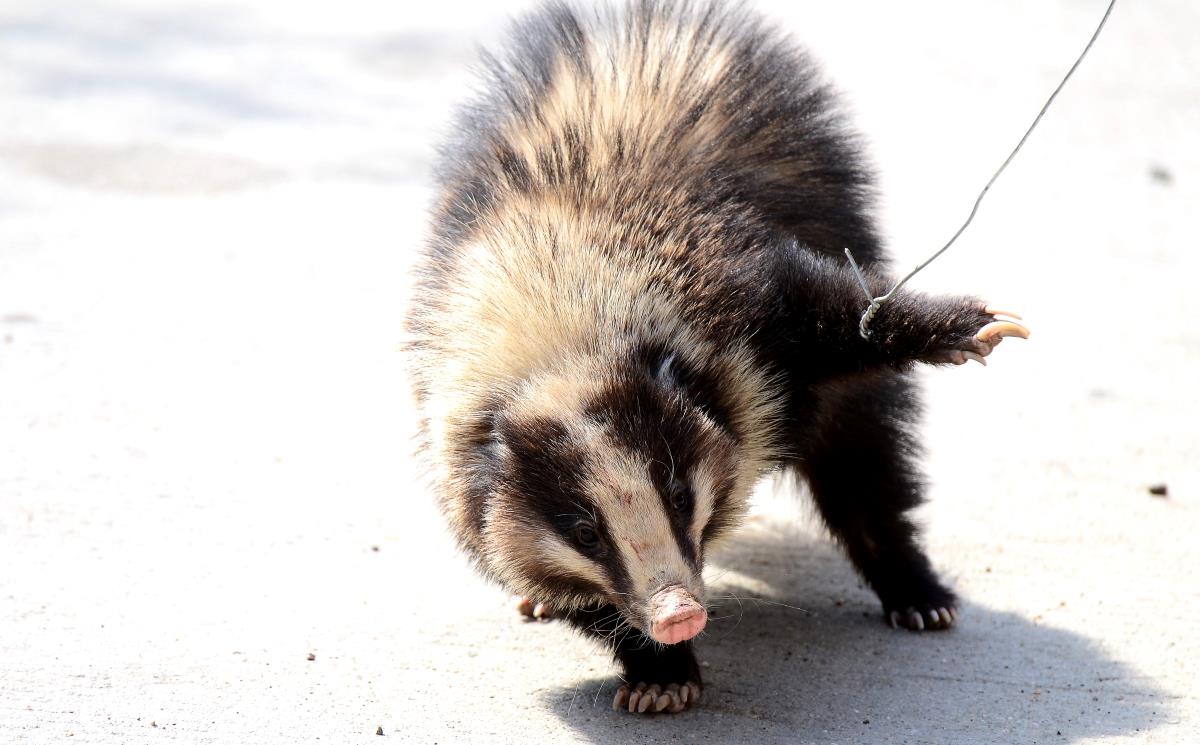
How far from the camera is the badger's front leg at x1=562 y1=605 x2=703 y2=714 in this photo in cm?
507

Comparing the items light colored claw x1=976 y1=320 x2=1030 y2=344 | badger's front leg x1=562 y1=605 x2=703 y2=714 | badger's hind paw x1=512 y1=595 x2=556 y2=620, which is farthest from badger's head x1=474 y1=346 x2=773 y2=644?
badger's hind paw x1=512 y1=595 x2=556 y2=620

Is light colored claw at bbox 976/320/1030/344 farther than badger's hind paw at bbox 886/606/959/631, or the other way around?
badger's hind paw at bbox 886/606/959/631

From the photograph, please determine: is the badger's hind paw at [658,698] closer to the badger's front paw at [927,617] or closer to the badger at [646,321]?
the badger at [646,321]

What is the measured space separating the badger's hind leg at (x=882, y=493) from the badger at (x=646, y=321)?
0.02 m

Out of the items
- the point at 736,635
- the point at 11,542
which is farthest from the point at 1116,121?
the point at 11,542

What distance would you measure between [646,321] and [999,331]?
4.10 ft

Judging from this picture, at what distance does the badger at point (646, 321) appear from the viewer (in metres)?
4.57

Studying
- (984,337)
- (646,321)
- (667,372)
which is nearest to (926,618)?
(984,337)

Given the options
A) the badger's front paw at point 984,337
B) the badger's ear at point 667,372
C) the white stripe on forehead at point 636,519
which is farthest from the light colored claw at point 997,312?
the white stripe on forehead at point 636,519

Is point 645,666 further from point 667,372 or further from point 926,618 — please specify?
point 926,618

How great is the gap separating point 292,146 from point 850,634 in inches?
295

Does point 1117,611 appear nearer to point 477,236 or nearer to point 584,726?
point 584,726

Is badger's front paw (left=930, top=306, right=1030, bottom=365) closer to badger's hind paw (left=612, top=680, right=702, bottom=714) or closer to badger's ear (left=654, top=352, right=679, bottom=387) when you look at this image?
badger's ear (left=654, top=352, right=679, bottom=387)

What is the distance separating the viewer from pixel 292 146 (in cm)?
1157
